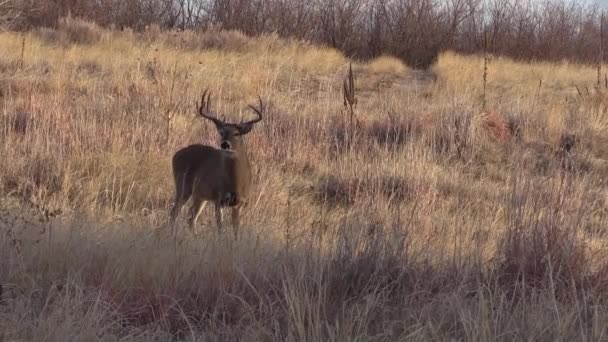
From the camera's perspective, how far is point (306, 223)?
5.56 meters

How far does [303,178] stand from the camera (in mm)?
7547

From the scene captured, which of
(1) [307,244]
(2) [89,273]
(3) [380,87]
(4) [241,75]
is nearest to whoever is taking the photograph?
(2) [89,273]

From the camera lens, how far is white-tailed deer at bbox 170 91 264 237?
591cm

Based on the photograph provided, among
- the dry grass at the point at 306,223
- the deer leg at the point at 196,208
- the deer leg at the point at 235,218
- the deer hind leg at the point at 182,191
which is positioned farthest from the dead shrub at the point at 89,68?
the deer leg at the point at 235,218

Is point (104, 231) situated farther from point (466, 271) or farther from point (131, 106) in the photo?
point (131, 106)

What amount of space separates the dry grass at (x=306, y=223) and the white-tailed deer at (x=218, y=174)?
20 cm

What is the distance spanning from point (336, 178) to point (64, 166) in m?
2.40

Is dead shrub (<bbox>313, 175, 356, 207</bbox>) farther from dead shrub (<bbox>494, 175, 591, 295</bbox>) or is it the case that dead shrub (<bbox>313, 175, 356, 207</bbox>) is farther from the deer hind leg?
dead shrub (<bbox>494, 175, 591, 295</bbox>)

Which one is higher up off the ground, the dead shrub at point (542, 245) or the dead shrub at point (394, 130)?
the dead shrub at point (542, 245)

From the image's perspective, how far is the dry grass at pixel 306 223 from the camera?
357 centimetres

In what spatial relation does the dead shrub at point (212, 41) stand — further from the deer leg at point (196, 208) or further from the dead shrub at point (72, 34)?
the deer leg at point (196, 208)

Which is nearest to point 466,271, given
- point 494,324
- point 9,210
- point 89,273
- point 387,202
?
point 494,324

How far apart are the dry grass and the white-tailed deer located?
203 millimetres

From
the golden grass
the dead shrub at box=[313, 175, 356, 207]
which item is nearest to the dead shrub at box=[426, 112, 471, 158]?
the dead shrub at box=[313, 175, 356, 207]
